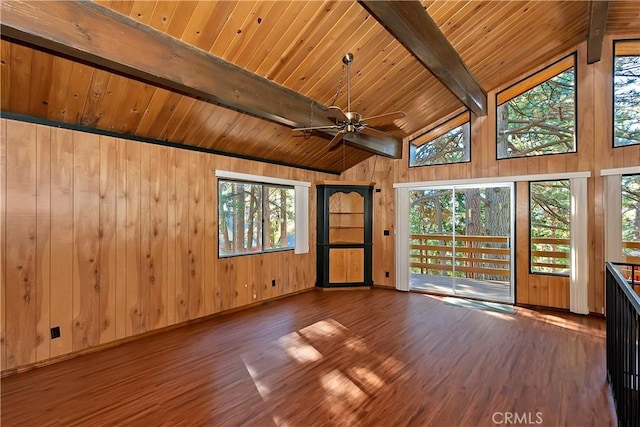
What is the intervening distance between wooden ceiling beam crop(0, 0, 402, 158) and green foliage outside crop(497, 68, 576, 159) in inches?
154

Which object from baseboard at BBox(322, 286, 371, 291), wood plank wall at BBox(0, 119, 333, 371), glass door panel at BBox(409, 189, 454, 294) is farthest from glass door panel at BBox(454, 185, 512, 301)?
wood plank wall at BBox(0, 119, 333, 371)

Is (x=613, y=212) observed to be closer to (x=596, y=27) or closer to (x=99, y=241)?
(x=596, y=27)

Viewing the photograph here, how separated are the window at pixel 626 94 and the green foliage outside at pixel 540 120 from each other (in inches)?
19.1

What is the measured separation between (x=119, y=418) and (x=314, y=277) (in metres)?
4.40

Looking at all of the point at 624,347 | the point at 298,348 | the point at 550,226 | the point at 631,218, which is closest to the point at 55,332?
the point at 298,348

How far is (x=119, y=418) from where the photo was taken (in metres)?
2.27

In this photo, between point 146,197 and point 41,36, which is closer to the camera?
point 41,36

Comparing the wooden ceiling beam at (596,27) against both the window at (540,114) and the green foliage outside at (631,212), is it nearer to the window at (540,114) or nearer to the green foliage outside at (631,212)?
the window at (540,114)

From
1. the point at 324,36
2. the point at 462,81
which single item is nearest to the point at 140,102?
the point at 324,36

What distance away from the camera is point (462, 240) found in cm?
695

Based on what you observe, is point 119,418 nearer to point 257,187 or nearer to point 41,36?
point 41,36

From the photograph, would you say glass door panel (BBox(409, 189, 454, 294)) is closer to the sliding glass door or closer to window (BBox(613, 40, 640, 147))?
the sliding glass door

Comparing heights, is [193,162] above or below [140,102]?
below

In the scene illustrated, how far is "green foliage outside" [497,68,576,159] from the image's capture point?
→ 4922mm
